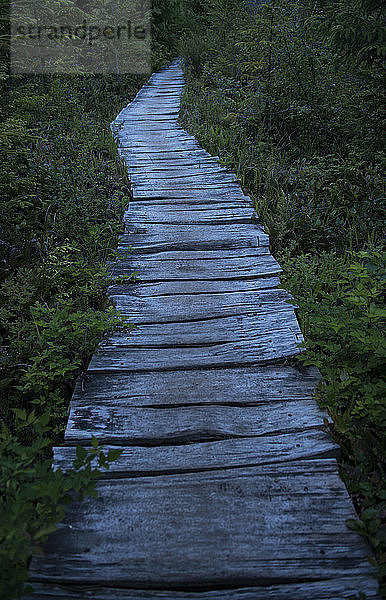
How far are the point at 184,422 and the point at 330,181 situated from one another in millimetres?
4503

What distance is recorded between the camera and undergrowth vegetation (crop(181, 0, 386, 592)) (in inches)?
89.9

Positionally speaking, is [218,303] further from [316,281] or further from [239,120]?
[239,120]

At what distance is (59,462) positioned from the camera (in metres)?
2.12

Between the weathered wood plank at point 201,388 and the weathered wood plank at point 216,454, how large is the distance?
0.23m

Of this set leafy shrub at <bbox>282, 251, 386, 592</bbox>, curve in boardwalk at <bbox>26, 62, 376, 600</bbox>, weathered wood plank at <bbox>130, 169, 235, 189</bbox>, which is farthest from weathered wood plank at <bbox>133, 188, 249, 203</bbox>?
leafy shrub at <bbox>282, 251, 386, 592</bbox>

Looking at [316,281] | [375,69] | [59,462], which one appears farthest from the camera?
[375,69]

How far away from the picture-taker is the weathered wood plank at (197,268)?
156 inches

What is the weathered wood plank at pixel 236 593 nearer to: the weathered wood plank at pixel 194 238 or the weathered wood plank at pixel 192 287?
the weathered wood plank at pixel 192 287

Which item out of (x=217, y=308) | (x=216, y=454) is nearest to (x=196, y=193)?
(x=217, y=308)

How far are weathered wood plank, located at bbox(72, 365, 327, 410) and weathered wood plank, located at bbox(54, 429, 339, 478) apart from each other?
0.23m

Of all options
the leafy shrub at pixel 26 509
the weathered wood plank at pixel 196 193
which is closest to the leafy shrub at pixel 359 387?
the leafy shrub at pixel 26 509

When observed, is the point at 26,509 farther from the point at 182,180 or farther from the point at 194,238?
the point at 182,180

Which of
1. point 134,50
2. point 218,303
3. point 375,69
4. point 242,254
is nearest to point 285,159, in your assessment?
point 375,69

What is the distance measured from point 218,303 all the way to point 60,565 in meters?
2.25
